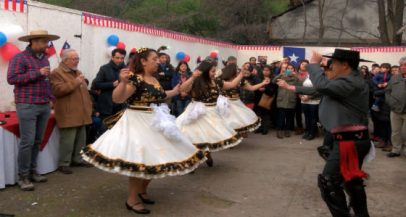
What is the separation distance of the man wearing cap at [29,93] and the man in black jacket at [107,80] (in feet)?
5.12

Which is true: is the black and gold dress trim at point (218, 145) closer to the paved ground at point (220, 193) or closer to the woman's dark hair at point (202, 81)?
the paved ground at point (220, 193)

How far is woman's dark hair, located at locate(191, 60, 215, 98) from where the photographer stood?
22.4ft

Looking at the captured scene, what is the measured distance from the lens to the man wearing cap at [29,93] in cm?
560

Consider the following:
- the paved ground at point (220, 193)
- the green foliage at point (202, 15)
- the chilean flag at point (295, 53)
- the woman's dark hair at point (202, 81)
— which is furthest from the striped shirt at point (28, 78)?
the green foliage at point (202, 15)

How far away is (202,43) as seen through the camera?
1562 cm

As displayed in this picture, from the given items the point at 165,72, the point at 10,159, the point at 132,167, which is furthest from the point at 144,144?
the point at 165,72

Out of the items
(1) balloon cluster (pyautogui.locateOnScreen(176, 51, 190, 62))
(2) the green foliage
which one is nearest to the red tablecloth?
(1) balloon cluster (pyautogui.locateOnScreen(176, 51, 190, 62))

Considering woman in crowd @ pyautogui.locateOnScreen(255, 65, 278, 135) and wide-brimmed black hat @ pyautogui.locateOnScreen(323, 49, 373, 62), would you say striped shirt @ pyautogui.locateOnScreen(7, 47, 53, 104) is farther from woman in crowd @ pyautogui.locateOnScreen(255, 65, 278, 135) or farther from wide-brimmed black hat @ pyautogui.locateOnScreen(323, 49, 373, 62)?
woman in crowd @ pyautogui.locateOnScreen(255, 65, 278, 135)

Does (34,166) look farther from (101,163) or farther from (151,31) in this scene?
(151,31)

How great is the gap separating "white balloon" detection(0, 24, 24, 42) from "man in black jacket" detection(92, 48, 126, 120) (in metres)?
1.41

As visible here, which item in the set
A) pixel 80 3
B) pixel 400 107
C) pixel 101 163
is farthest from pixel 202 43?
pixel 80 3

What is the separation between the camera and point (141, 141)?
4.78 m

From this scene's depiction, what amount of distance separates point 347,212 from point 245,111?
477 centimetres

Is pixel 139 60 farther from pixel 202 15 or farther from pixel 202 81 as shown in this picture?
pixel 202 15
